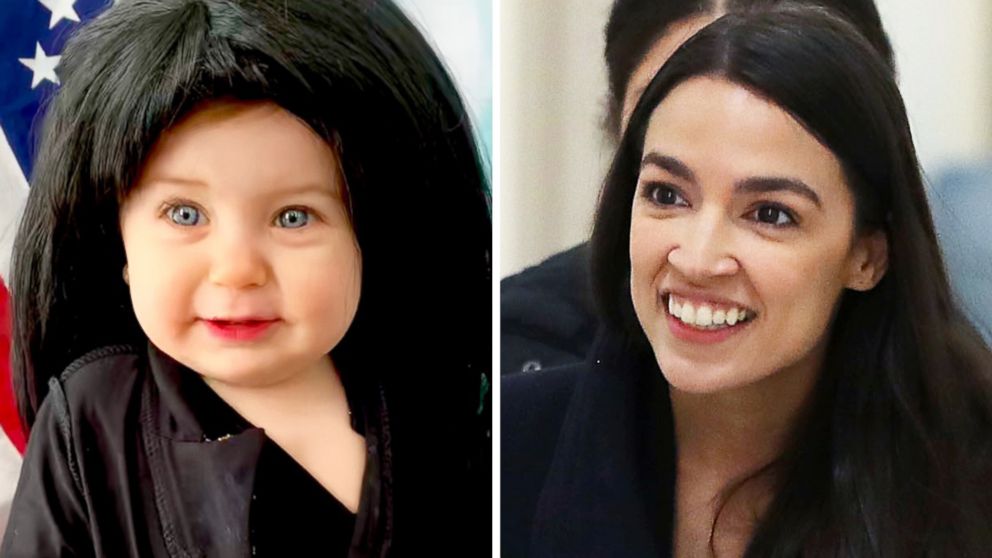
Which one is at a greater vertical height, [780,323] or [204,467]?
[780,323]

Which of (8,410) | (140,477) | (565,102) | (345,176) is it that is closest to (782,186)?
(565,102)

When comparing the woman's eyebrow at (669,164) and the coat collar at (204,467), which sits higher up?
the woman's eyebrow at (669,164)

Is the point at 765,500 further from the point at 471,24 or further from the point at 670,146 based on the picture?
the point at 471,24

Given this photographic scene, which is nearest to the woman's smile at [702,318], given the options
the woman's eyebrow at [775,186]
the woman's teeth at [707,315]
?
the woman's teeth at [707,315]

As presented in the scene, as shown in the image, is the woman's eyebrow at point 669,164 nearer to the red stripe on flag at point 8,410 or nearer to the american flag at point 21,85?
the american flag at point 21,85

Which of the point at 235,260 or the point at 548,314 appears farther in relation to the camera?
the point at 548,314

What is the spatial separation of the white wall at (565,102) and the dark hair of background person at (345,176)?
0.04 m

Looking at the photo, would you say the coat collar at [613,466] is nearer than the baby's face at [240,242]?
No

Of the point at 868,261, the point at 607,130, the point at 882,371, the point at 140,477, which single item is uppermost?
the point at 607,130

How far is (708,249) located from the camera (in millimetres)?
938

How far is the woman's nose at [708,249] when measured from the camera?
0.93 meters

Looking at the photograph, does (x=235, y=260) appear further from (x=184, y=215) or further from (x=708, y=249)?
(x=708, y=249)

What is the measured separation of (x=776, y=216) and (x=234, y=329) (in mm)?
493

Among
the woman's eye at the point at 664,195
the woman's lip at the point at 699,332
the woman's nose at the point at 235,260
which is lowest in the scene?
the woman's lip at the point at 699,332
